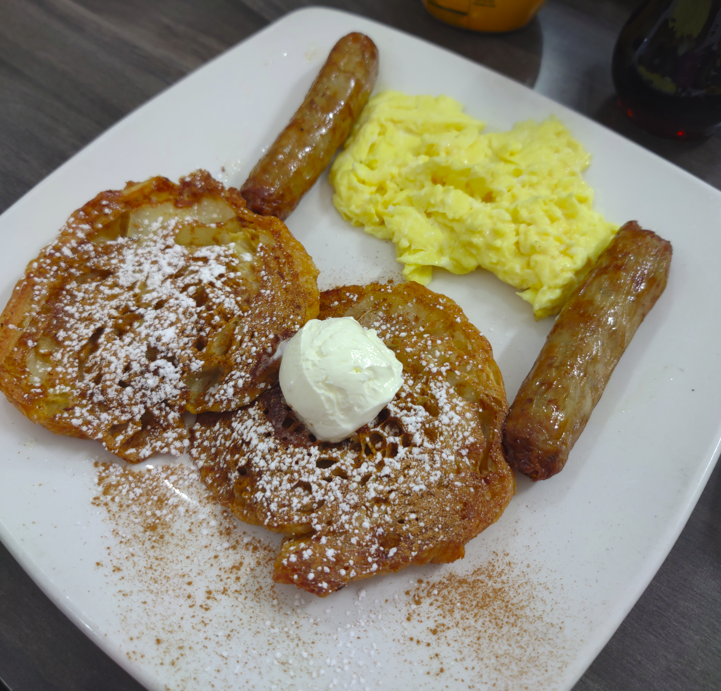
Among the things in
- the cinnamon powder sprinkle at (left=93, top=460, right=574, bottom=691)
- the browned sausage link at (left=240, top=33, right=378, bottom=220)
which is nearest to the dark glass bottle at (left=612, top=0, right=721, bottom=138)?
the browned sausage link at (left=240, top=33, right=378, bottom=220)

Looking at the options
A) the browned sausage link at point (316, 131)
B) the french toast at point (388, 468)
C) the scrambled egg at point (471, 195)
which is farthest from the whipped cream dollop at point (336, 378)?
the browned sausage link at point (316, 131)

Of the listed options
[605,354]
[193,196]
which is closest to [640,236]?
[605,354]

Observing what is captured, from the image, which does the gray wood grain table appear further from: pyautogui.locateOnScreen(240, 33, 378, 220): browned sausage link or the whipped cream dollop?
the whipped cream dollop

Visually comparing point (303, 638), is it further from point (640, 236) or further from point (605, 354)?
point (640, 236)

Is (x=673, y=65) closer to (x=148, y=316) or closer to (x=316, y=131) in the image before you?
(x=316, y=131)

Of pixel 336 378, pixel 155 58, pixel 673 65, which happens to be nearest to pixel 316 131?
pixel 336 378

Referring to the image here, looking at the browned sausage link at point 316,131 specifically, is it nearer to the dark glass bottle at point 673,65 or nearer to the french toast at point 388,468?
the french toast at point 388,468
